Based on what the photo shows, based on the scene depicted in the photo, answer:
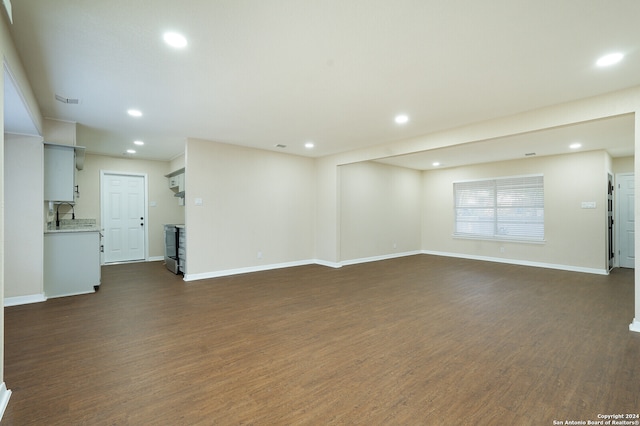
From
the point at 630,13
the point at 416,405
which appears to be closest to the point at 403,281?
the point at 416,405

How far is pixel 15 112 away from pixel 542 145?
770cm

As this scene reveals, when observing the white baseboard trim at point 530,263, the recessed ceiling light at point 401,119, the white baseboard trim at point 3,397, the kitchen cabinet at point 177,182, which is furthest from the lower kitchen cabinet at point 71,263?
the white baseboard trim at point 530,263

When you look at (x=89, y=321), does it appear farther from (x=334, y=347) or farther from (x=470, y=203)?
(x=470, y=203)

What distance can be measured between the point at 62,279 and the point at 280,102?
4.01 metres

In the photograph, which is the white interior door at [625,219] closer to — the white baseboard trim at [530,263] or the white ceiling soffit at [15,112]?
the white baseboard trim at [530,263]

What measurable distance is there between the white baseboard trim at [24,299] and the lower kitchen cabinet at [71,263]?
11 cm

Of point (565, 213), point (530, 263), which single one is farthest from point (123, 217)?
point (565, 213)

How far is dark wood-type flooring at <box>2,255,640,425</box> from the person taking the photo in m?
1.85

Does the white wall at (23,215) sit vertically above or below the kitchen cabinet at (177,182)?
below

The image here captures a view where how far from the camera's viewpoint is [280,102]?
3506 mm

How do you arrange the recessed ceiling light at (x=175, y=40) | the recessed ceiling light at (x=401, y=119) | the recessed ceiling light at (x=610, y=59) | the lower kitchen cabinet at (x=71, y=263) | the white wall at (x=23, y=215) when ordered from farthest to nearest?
the lower kitchen cabinet at (x=71, y=263) < the recessed ceiling light at (x=401, y=119) < the white wall at (x=23, y=215) < the recessed ceiling light at (x=610, y=59) < the recessed ceiling light at (x=175, y=40)

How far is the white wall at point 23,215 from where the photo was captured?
382cm

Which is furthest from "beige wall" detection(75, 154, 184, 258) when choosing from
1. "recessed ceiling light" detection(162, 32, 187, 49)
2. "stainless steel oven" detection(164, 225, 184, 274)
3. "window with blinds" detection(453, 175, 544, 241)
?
"window with blinds" detection(453, 175, 544, 241)

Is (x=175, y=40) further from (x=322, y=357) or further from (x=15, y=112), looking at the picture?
(x=322, y=357)
